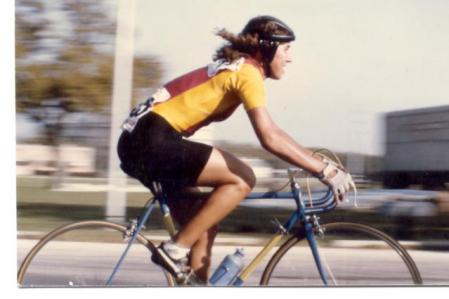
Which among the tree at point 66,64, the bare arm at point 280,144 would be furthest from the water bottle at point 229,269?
the tree at point 66,64

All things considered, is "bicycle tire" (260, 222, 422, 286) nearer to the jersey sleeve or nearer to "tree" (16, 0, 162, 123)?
the jersey sleeve

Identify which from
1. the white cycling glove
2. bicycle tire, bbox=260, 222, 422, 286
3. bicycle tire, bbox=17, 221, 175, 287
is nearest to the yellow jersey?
the white cycling glove

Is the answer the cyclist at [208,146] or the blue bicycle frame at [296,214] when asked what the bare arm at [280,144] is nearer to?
the cyclist at [208,146]

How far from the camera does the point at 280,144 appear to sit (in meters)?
5.52

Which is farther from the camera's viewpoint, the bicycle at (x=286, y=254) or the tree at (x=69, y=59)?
the bicycle at (x=286, y=254)

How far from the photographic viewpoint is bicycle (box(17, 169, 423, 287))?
5.54 metres

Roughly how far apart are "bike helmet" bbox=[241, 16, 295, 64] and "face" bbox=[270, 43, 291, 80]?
19mm

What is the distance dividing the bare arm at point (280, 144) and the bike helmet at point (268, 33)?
285 millimetres

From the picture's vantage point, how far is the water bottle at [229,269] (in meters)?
5.55

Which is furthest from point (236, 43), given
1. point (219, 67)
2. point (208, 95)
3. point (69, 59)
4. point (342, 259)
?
point (342, 259)

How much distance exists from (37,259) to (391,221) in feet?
5.60
